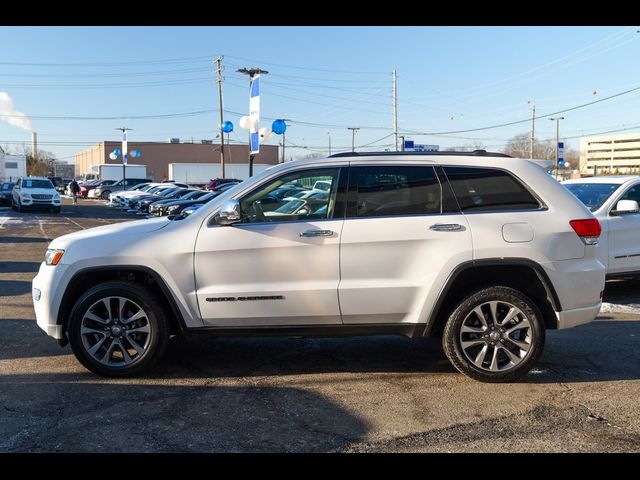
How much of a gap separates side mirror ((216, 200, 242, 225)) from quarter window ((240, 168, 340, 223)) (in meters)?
0.08

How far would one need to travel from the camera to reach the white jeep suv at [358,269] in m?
5.07

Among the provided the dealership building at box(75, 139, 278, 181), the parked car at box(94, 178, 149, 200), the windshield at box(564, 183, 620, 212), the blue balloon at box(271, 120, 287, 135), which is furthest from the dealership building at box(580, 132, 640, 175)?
the windshield at box(564, 183, 620, 212)

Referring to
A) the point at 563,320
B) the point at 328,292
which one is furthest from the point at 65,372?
the point at 563,320

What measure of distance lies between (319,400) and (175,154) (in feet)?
331

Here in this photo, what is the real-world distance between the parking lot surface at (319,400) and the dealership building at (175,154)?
92.5m

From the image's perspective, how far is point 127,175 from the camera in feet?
221

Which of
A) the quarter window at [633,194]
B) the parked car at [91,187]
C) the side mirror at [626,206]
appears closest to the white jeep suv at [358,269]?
the side mirror at [626,206]

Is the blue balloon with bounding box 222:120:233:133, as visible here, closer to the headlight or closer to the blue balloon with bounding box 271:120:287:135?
the blue balloon with bounding box 271:120:287:135

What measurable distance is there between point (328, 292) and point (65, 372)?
2.43m

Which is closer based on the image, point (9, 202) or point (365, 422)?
point (365, 422)

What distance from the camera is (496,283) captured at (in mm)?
5289

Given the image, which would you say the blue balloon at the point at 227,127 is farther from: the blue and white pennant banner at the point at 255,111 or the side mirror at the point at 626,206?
the side mirror at the point at 626,206

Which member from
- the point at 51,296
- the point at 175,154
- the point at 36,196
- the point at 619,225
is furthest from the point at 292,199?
the point at 175,154
